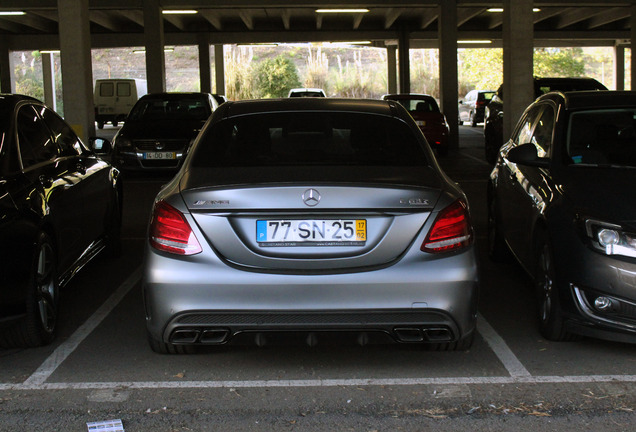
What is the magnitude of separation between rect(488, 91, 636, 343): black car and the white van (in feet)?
126

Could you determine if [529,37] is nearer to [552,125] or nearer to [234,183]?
[552,125]

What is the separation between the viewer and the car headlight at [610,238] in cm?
456

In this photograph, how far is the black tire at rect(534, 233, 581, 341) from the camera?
4.97m

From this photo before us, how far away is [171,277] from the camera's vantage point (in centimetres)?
409

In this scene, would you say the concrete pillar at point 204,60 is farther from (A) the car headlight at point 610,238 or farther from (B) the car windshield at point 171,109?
(A) the car headlight at point 610,238

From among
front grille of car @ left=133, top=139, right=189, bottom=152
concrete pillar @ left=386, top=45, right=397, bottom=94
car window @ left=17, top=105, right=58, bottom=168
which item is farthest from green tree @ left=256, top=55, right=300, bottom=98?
car window @ left=17, top=105, right=58, bottom=168

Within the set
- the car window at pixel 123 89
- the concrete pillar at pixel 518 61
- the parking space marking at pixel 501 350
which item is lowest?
the parking space marking at pixel 501 350

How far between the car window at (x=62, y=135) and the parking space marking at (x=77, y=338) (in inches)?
44.0

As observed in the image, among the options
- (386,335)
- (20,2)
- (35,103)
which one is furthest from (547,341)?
(20,2)

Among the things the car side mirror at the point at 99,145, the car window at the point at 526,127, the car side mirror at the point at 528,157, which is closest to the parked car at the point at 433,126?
the car window at the point at 526,127

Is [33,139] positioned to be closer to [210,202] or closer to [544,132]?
[210,202]

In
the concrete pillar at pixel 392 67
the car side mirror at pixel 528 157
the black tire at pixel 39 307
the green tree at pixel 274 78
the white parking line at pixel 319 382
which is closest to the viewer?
the white parking line at pixel 319 382

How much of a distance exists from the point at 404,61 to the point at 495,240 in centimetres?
2763

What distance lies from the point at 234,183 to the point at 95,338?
1.79m
